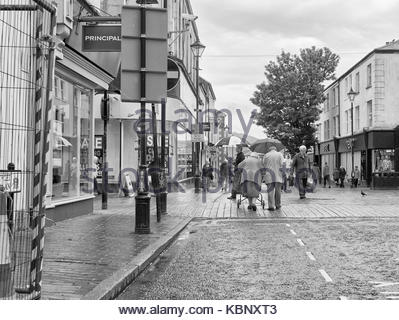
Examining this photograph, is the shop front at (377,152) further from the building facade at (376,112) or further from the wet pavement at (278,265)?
the wet pavement at (278,265)

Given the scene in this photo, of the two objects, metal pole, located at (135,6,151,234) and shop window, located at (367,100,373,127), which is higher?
shop window, located at (367,100,373,127)

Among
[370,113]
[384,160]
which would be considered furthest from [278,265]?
[370,113]

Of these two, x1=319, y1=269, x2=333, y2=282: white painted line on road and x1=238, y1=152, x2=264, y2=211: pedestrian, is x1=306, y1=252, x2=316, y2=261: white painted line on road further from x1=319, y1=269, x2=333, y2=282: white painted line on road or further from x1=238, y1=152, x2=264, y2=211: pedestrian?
x1=238, y1=152, x2=264, y2=211: pedestrian

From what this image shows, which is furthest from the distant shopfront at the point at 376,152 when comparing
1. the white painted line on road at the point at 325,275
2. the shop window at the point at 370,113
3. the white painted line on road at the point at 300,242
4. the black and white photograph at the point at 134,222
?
the white painted line on road at the point at 325,275

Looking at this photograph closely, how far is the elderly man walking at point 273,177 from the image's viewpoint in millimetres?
14954

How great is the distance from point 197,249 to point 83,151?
6.13 m

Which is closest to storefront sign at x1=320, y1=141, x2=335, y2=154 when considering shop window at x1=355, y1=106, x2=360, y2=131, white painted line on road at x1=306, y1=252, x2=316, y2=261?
shop window at x1=355, y1=106, x2=360, y2=131

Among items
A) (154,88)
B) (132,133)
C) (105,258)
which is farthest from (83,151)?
(132,133)

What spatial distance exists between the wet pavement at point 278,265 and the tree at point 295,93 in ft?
125

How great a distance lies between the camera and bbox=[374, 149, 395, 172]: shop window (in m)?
35.8

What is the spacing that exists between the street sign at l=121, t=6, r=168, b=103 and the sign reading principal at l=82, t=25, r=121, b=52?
1.94m

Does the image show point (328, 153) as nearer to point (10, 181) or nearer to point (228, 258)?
point (228, 258)

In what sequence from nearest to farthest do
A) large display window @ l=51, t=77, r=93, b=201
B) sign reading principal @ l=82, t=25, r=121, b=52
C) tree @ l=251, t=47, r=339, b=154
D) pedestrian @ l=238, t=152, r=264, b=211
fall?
large display window @ l=51, t=77, r=93, b=201
sign reading principal @ l=82, t=25, r=121, b=52
pedestrian @ l=238, t=152, r=264, b=211
tree @ l=251, t=47, r=339, b=154

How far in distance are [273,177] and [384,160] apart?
78.4 ft
